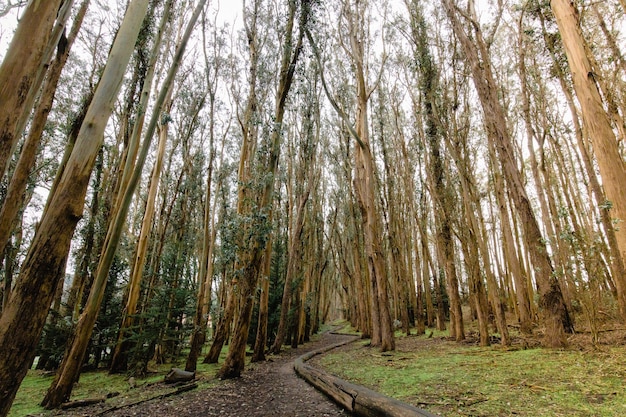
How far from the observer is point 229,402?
4.55 m

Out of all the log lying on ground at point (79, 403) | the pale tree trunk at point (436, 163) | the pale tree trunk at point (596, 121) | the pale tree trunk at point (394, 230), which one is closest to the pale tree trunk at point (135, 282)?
the log lying on ground at point (79, 403)

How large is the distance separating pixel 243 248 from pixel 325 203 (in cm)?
1390

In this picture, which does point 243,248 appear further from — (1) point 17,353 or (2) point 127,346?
(2) point 127,346

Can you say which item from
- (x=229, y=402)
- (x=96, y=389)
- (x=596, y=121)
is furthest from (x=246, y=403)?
(x=596, y=121)

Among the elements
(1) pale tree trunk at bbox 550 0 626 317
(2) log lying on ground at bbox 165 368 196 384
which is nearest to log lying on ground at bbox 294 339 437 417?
(2) log lying on ground at bbox 165 368 196 384

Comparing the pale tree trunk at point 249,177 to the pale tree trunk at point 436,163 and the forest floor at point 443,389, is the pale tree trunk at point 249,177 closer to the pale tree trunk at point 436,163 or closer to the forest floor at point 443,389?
the forest floor at point 443,389

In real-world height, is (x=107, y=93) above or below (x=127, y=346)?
above

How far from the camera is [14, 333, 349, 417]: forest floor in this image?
401 centimetres

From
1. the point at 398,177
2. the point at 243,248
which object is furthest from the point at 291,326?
the point at 398,177

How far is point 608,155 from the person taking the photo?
13.3ft

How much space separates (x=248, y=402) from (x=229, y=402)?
30 cm

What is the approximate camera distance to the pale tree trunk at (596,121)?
3892 millimetres

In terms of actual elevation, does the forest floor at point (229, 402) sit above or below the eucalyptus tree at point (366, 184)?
below

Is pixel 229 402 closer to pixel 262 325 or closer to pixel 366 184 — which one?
pixel 262 325
